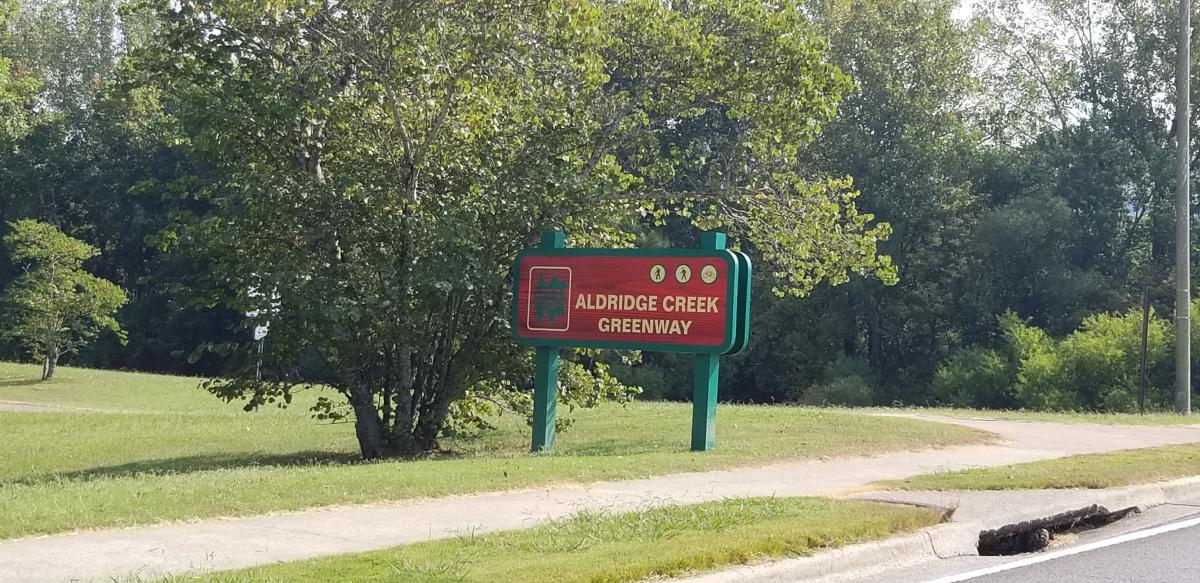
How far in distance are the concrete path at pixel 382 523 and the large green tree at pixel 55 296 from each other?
32438 mm

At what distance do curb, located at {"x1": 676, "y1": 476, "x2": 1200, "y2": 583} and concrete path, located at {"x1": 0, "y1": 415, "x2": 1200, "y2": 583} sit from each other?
68.8 inches

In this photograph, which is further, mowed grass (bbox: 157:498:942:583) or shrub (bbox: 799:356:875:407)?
shrub (bbox: 799:356:875:407)

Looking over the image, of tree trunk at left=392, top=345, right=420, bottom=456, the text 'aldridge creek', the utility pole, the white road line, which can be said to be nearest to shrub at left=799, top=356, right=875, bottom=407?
the utility pole

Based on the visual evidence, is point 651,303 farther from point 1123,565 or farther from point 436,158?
point 1123,565

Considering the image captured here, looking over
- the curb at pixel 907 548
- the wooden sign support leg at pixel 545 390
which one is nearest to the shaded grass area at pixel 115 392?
the wooden sign support leg at pixel 545 390

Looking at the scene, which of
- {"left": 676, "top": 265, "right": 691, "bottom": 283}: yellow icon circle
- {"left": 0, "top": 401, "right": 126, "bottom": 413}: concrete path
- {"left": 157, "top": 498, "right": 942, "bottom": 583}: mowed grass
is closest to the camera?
{"left": 157, "top": 498, "right": 942, "bottom": 583}: mowed grass

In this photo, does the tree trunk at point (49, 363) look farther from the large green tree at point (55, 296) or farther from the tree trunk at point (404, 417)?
the tree trunk at point (404, 417)

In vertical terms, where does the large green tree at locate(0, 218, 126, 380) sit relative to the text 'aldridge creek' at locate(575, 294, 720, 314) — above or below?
above

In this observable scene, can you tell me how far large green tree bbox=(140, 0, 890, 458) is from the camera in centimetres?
1711

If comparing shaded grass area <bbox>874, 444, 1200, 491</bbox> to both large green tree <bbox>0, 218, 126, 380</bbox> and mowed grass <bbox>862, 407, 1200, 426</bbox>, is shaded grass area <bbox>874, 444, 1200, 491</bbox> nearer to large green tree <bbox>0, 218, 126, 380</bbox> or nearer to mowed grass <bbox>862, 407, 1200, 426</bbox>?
mowed grass <bbox>862, 407, 1200, 426</bbox>

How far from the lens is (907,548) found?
31.2 feet

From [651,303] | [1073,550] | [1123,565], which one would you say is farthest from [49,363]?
[1123,565]

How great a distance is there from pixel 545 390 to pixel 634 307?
1.64 meters

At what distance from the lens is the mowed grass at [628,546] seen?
7.87 meters
